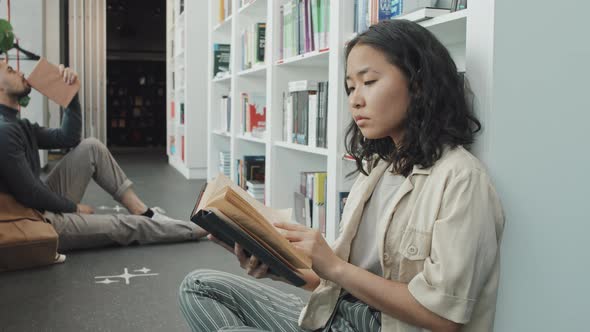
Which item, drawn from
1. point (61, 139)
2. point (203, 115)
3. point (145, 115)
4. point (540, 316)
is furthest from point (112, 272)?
point (145, 115)

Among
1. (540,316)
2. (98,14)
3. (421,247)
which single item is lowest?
(540,316)

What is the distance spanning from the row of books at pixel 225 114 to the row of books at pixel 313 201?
185cm

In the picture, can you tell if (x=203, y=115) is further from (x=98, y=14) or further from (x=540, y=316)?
(x=540, y=316)

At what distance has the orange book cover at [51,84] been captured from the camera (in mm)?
3090

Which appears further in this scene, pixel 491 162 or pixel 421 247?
pixel 491 162

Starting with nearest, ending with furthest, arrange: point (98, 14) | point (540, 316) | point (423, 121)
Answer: point (423, 121) → point (540, 316) → point (98, 14)

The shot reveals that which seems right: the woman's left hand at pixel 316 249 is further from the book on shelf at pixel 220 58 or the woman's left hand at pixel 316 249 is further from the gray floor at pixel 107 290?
the book on shelf at pixel 220 58

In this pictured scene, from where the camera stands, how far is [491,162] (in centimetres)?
115

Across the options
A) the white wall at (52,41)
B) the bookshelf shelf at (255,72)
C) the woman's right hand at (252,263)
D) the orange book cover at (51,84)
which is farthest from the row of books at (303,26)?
the white wall at (52,41)

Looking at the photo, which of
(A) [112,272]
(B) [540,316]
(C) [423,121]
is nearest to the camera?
(C) [423,121]

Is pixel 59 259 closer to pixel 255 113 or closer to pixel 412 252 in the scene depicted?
pixel 255 113

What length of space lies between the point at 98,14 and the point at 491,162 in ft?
33.0

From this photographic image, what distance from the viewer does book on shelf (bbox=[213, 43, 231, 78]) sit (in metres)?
5.19

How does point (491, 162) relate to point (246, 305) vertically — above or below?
above
